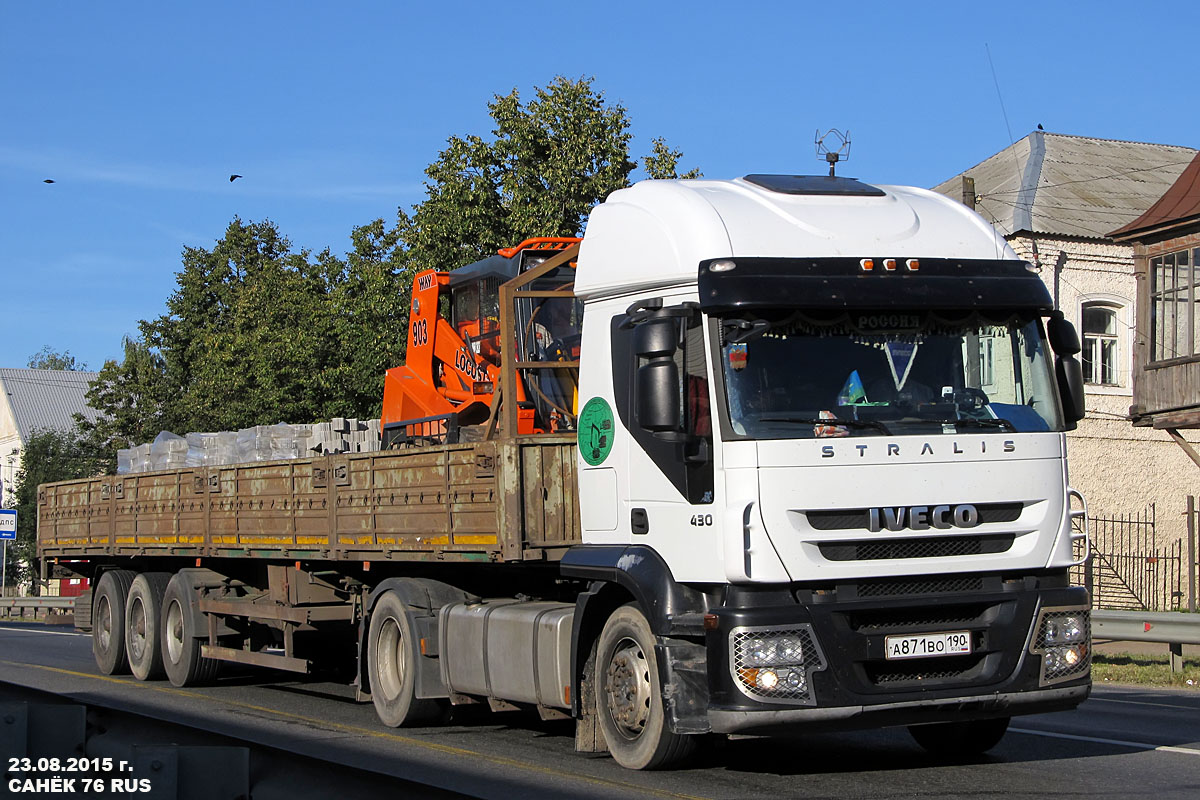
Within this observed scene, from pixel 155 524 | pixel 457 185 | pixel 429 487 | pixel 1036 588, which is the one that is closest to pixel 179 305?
pixel 457 185

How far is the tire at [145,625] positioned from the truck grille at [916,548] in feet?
33.6

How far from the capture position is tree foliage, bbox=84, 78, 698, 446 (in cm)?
2702

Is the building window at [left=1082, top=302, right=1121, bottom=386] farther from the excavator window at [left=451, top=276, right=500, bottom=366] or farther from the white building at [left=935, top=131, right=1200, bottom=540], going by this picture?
the excavator window at [left=451, top=276, right=500, bottom=366]

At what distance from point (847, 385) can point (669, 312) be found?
1055mm

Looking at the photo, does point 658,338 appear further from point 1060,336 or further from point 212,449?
point 212,449

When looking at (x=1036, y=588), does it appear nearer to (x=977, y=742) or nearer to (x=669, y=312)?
(x=977, y=742)

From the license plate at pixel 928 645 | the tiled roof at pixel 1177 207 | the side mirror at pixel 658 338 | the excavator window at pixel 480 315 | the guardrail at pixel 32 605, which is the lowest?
the guardrail at pixel 32 605

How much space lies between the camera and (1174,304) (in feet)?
81.2

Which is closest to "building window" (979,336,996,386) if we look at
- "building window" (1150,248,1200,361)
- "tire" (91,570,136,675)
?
"tire" (91,570,136,675)

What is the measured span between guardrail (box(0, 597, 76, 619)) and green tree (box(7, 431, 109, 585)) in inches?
795

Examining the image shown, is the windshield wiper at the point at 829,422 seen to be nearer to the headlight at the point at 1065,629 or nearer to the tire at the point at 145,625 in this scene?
the headlight at the point at 1065,629

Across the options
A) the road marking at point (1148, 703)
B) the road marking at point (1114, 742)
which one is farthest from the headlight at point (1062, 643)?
the road marking at point (1148, 703)

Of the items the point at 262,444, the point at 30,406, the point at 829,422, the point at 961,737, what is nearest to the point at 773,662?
the point at 829,422

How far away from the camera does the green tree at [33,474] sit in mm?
62056
